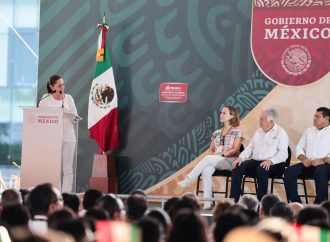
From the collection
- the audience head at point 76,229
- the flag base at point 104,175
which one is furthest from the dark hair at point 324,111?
the audience head at point 76,229

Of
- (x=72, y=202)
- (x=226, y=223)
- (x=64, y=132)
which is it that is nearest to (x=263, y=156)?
(x=64, y=132)

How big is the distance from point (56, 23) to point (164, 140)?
212 centimetres

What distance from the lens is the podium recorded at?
6.51m

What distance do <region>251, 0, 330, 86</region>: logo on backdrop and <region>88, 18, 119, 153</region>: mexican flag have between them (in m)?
1.81

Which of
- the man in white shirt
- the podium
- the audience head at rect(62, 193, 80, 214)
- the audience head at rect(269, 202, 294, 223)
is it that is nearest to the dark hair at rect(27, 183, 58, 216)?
the audience head at rect(62, 193, 80, 214)

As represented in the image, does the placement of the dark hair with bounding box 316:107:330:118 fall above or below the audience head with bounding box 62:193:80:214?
above

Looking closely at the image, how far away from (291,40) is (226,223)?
5993 millimetres

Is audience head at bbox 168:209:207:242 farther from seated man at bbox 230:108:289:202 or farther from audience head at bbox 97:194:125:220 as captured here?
seated man at bbox 230:108:289:202

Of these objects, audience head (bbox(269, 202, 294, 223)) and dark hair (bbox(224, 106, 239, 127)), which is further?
dark hair (bbox(224, 106, 239, 127))

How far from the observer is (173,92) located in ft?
28.3

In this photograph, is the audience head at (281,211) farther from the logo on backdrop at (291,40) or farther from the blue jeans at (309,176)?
the logo on backdrop at (291,40)

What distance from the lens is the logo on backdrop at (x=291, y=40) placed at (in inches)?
325

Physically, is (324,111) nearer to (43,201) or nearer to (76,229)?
(43,201)

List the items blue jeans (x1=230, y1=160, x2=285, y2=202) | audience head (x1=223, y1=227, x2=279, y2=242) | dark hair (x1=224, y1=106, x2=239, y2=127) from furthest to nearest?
dark hair (x1=224, y1=106, x2=239, y2=127) < blue jeans (x1=230, y1=160, x2=285, y2=202) < audience head (x1=223, y1=227, x2=279, y2=242)
